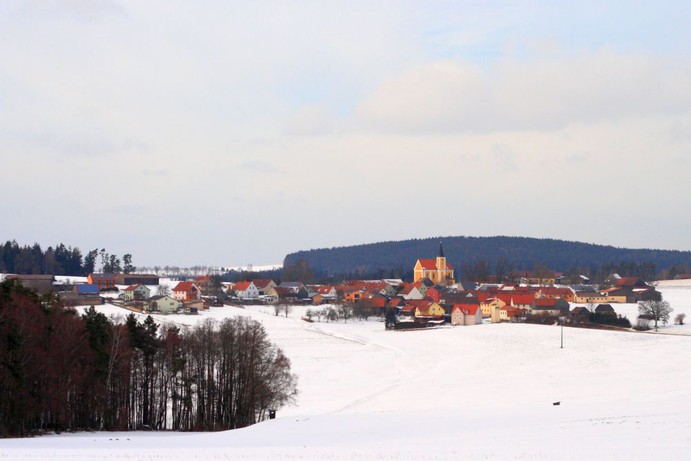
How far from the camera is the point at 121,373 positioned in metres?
40.7

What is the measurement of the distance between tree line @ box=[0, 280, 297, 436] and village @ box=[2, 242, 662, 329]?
68344 millimetres

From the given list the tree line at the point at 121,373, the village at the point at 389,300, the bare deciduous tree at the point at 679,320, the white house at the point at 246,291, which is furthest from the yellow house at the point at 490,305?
the tree line at the point at 121,373

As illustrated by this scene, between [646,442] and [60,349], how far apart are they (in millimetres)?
24176

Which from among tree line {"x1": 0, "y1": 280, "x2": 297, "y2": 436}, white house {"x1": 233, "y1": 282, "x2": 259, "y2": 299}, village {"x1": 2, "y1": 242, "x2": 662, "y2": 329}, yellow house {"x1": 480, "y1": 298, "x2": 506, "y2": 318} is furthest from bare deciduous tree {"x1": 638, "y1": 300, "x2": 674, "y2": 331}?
white house {"x1": 233, "y1": 282, "x2": 259, "y2": 299}

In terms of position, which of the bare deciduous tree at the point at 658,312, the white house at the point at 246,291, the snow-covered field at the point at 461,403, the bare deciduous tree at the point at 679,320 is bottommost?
the snow-covered field at the point at 461,403

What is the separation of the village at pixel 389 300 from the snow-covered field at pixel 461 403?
586 inches

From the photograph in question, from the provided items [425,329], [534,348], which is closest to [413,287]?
[425,329]

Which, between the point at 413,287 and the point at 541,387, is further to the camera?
the point at 413,287

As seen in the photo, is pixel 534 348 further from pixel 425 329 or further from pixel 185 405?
pixel 185 405

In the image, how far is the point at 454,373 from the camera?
6312cm

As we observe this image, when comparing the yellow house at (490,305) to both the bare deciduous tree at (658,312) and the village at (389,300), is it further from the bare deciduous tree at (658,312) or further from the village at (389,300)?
the bare deciduous tree at (658,312)

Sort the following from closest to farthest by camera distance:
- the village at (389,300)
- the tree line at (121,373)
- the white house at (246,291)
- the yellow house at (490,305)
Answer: the tree line at (121,373) < the village at (389,300) < the yellow house at (490,305) < the white house at (246,291)

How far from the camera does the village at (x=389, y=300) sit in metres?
115

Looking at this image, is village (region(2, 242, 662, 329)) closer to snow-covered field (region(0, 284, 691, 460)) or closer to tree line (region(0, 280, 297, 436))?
snow-covered field (region(0, 284, 691, 460))
